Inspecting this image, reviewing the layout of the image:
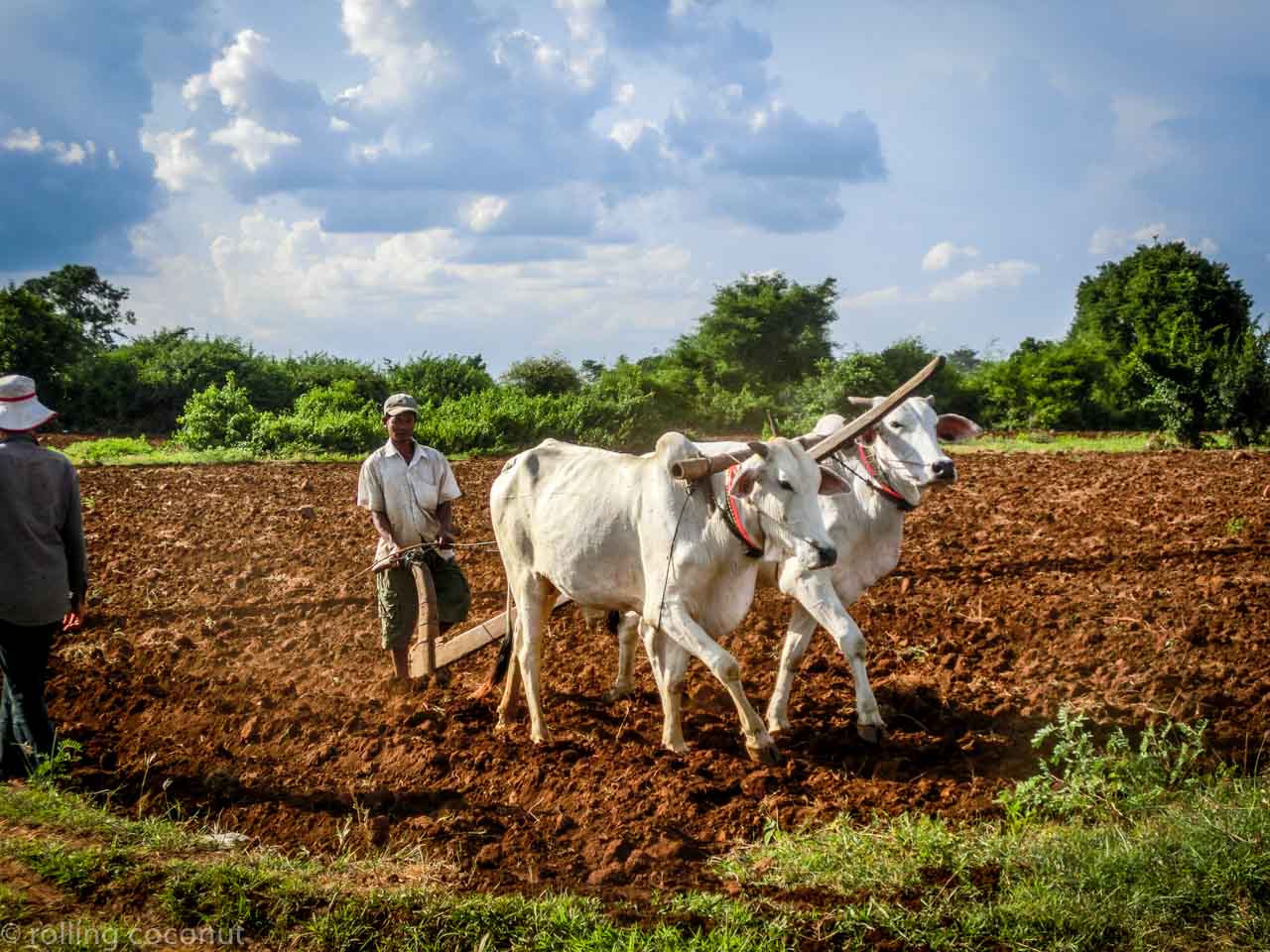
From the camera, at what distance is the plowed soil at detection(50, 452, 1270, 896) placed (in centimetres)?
457

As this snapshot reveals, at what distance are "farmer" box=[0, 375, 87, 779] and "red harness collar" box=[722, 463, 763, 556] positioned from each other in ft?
10.2

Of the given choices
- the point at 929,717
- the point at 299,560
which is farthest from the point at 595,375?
the point at 929,717

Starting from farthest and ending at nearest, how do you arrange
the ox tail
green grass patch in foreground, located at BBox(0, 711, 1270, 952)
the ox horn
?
the ox tail
the ox horn
green grass patch in foreground, located at BBox(0, 711, 1270, 952)

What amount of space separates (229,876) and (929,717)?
12.2 ft

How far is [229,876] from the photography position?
12.5ft

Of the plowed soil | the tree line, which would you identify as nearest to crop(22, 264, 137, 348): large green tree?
the tree line

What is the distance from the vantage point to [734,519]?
4922 mm

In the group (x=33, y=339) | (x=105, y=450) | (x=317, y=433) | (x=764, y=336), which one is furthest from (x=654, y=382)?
(x=33, y=339)

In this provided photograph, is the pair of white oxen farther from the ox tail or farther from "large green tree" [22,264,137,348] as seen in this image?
"large green tree" [22,264,137,348]

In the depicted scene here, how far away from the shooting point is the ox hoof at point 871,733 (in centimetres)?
529

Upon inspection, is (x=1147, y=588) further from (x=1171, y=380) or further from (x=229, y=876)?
(x=1171, y=380)

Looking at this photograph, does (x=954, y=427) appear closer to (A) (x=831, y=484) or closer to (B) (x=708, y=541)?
(A) (x=831, y=484)

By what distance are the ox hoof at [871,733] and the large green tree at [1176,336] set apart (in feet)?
68.3

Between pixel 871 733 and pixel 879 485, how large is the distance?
1447 mm
